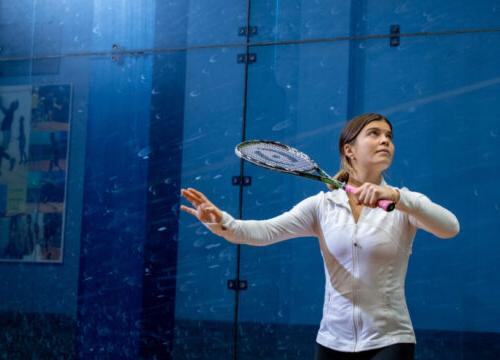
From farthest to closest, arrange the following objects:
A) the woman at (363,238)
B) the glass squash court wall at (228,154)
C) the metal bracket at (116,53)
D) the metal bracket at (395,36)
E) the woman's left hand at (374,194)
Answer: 1. the metal bracket at (116,53)
2. the metal bracket at (395,36)
3. the glass squash court wall at (228,154)
4. the woman at (363,238)
5. the woman's left hand at (374,194)

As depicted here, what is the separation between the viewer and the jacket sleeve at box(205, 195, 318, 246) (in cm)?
219

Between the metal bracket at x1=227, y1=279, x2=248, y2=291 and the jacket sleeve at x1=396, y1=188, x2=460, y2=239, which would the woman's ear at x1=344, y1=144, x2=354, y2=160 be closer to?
the jacket sleeve at x1=396, y1=188, x2=460, y2=239

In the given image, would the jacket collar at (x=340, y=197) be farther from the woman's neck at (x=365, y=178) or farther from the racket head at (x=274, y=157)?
Answer: the racket head at (x=274, y=157)

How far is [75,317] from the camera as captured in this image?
396 centimetres

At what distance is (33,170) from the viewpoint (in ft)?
13.5

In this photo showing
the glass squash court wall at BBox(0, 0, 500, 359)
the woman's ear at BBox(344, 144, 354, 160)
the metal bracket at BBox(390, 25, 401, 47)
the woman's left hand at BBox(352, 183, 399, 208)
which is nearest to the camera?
the woman's left hand at BBox(352, 183, 399, 208)

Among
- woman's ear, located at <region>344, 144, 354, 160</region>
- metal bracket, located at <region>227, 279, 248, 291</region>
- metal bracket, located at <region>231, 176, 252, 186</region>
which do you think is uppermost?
woman's ear, located at <region>344, 144, 354, 160</region>

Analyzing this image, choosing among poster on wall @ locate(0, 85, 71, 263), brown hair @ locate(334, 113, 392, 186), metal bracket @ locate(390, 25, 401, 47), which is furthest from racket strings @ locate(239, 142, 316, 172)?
poster on wall @ locate(0, 85, 71, 263)

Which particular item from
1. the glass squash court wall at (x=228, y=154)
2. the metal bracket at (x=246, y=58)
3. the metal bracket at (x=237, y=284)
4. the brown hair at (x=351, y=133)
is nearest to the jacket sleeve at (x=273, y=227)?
the brown hair at (x=351, y=133)

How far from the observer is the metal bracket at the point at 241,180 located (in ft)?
12.2

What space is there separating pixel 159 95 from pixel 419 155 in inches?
53.8

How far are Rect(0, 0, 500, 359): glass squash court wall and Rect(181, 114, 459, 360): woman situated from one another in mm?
1266

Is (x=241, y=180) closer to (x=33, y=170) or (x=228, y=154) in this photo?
(x=228, y=154)

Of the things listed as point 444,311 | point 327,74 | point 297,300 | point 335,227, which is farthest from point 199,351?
point 335,227
